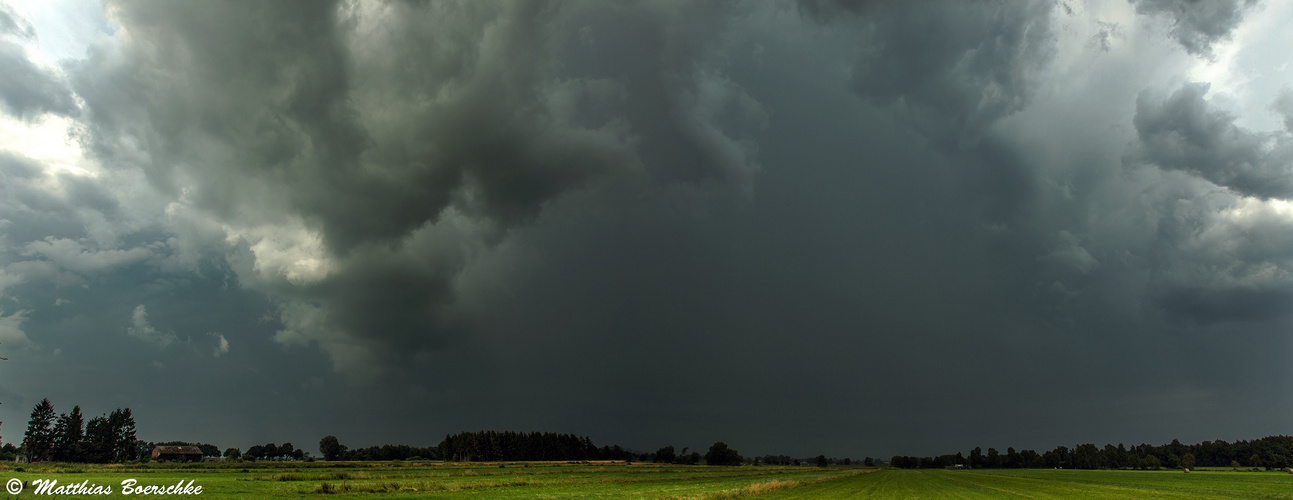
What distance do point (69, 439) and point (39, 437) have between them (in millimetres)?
7203

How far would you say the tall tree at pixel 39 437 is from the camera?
487ft

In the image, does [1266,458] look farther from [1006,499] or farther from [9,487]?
[9,487]

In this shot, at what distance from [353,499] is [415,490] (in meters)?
7.57

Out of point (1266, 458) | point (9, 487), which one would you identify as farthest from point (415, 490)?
point (1266, 458)

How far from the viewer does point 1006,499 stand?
5269cm

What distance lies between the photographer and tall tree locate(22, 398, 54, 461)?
14850cm

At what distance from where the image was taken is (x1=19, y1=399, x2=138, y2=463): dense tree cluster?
489ft

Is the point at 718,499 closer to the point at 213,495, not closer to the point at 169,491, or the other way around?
the point at 213,495

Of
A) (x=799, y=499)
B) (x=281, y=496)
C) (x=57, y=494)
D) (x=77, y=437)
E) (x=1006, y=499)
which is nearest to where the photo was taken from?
(x=57, y=494)

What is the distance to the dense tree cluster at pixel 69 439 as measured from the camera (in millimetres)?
149125

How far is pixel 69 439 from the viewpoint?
149500 millimetres

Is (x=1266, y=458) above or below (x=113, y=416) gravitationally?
below

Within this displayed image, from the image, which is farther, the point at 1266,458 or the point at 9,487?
the point at 1266,458

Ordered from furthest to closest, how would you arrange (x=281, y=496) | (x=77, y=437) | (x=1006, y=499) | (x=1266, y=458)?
(x=1266, y=458) → (x=77, y=437) → (x=1006, y=499) → (x=281, y=496)
